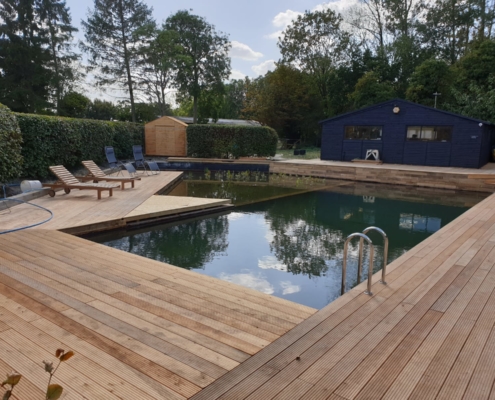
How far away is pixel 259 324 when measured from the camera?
244 centimetres

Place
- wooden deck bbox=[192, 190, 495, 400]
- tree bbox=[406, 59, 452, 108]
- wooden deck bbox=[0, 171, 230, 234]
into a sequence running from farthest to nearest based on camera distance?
1. tree bbox=[406, 59, 452, 108]
2. wooden deck bbox=[0, 171, 230, 234]
3. wooden deck bbox=[192, 190, 495, 400]

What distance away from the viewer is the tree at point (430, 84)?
20.7m

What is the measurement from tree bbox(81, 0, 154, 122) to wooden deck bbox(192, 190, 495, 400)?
79.7ft

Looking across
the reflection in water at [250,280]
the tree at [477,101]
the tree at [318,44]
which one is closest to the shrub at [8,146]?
the reflection in water at [250,280]

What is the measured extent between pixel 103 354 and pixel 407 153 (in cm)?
1477

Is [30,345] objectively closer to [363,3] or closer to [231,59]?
[231,59]

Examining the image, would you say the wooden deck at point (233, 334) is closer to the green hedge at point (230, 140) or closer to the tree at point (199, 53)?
the green hedge at point (230, 140)

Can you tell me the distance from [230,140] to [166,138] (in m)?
3.11

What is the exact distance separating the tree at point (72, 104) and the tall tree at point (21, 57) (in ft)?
4.03

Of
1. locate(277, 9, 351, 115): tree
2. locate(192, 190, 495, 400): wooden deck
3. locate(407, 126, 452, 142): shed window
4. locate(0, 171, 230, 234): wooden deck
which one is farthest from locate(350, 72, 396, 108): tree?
locate(192, 190, 495, 400): wooden deck

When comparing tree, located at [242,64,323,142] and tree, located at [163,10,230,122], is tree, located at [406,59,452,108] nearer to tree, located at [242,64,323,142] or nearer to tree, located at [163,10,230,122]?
tree, located at [242,64,323,142]

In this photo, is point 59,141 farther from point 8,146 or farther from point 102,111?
point 102,111

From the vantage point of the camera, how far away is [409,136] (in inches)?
581

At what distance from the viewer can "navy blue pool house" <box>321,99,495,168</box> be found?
13633 millimetres
